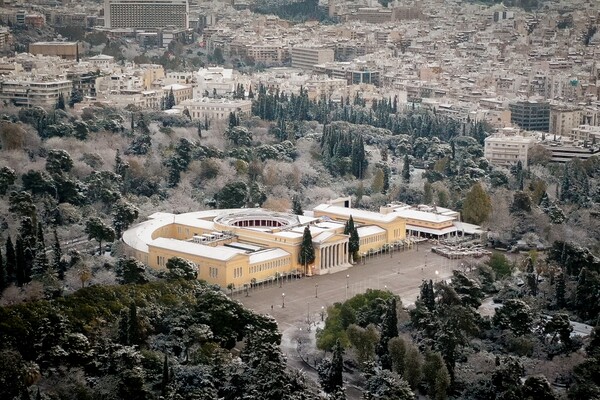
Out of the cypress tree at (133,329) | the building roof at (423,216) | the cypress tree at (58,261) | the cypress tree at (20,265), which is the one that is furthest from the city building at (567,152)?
the cypress tree at (133,329)

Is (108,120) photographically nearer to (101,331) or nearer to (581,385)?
(101,331)

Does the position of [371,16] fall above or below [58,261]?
above

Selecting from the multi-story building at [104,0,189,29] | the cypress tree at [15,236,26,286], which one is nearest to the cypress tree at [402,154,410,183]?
the cypress tree at [15,236,26,286]

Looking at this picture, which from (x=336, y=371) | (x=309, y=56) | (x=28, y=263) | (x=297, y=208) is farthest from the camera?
(x=309, y=56)

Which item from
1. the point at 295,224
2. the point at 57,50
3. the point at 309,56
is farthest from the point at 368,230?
the point at 309,56

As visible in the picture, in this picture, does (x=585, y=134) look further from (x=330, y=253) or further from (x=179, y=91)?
(x=330, y=253)

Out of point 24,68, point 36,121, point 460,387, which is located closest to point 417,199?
point 36,121
